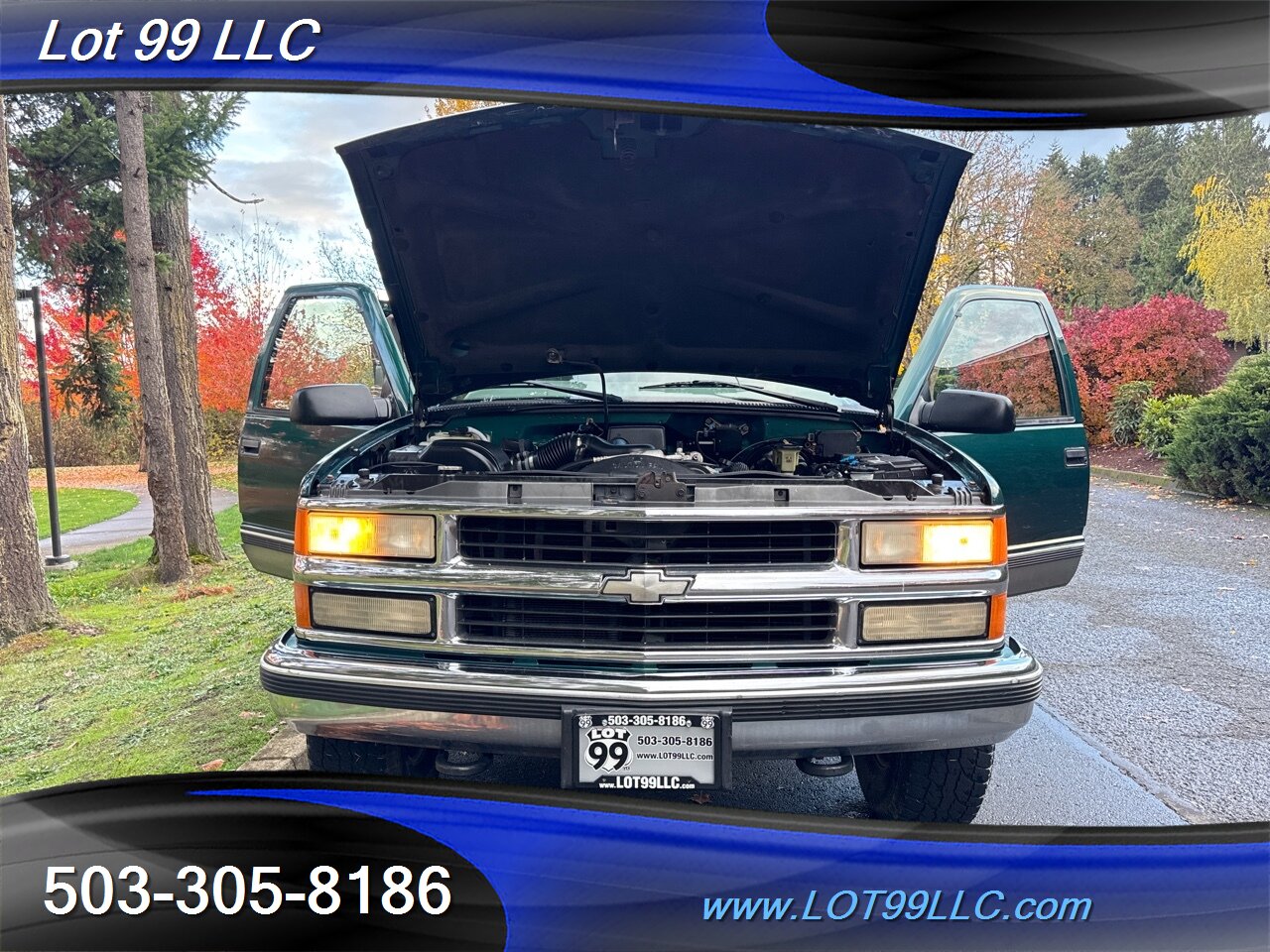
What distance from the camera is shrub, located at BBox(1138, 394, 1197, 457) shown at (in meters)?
14.1

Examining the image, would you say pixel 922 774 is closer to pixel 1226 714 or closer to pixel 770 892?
pixel 770 892

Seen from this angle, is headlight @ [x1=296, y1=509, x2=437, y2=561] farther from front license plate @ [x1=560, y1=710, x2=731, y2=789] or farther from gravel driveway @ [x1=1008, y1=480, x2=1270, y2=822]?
gravel driveway @ [x1=1008, y1=480, x2=1270, y2=822]

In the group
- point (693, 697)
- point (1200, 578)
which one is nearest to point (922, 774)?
point (693, 697)

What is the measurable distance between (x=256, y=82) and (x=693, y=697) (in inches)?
99.1

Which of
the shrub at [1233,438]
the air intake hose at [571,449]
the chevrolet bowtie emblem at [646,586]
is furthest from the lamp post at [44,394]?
the shrub at [1233,438]

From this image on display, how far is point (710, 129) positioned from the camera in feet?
10.3

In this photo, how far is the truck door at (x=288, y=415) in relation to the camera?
163 inches

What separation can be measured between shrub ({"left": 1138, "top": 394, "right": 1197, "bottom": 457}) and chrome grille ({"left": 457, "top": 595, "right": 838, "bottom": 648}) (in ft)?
45.2

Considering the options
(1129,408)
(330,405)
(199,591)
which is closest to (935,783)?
(330,405)

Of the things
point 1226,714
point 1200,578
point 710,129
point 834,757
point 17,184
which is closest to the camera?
point 834,757

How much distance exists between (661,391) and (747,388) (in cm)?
38

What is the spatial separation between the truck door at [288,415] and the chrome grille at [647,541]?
1.73 meters

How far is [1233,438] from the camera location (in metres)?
10.9

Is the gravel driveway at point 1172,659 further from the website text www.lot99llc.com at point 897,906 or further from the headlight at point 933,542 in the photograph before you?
the headlight at point 933,542
